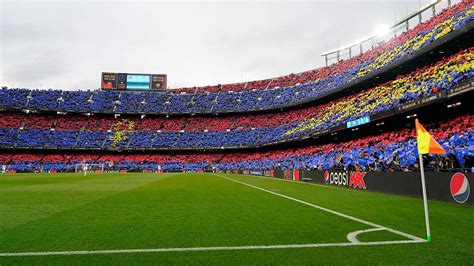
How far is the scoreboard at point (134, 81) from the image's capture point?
81.7m

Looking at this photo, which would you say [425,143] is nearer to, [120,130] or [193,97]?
[120,130]

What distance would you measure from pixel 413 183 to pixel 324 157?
22.8 meters

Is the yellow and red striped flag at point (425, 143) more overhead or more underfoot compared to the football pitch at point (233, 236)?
more overhead

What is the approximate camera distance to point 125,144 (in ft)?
235

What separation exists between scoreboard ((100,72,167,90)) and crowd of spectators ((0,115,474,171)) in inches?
746

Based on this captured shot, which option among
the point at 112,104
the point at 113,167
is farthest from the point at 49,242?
the point at 112,104

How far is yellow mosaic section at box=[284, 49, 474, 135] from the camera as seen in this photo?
24214mm

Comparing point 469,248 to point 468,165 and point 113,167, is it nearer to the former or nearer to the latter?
point 468,165

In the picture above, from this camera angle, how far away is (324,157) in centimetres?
3719

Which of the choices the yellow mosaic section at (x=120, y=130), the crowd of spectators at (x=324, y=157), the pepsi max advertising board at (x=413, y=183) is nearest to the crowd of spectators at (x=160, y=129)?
the yellow mosaic section at (x=120, y=130)

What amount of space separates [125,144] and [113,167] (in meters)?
6.28

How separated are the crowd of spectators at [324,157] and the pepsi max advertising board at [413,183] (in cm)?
75

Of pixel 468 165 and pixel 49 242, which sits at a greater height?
pixel 468 165

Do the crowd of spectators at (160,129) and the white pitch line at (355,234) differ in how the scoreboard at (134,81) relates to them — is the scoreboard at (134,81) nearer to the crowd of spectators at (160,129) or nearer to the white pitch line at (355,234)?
the crowd of spectators at (160,129)
